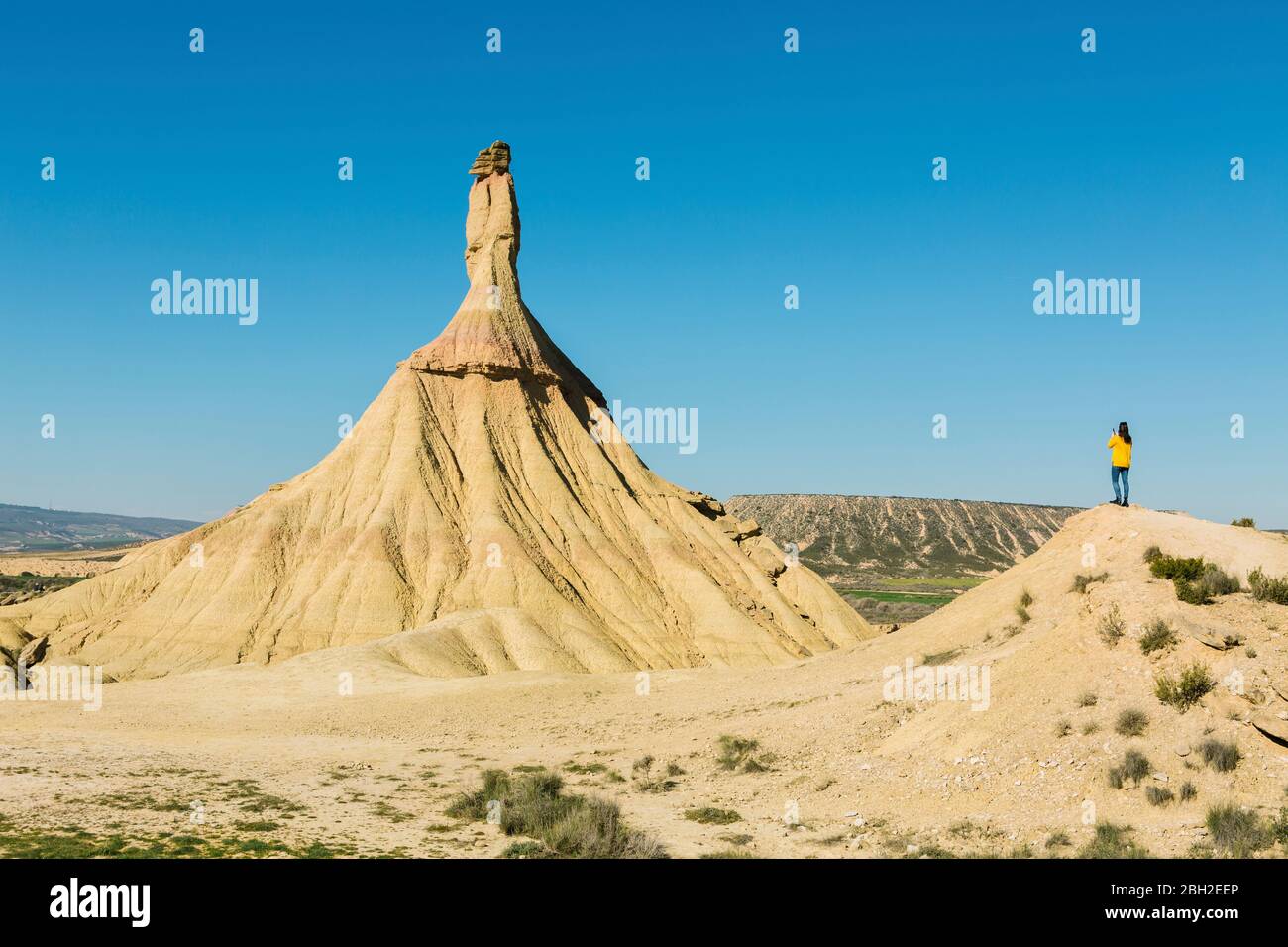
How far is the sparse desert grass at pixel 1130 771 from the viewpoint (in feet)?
47.7

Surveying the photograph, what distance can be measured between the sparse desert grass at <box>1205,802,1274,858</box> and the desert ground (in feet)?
0.56

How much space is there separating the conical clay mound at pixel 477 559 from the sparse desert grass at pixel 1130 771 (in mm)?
27977

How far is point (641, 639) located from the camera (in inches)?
1918

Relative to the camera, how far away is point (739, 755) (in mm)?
20891

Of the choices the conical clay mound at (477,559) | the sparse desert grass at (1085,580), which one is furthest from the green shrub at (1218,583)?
the conical clay mound at (477,559)

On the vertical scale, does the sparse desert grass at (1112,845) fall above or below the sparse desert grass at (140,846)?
above

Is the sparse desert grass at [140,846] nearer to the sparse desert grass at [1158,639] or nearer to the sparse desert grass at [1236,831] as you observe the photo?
the sparse desert grass at [1236,831]

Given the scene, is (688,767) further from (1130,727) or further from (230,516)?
(230,516)

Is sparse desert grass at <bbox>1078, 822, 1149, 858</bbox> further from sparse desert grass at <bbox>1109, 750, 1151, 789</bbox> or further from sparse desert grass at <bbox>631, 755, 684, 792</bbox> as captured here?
sparse desert grass at <bbox>631, 755, 684, 792</bbox>

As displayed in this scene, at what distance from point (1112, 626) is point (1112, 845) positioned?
6.34 m

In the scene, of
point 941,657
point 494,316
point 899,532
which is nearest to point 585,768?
point 941,657
